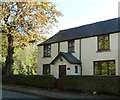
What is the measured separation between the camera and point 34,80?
87.8ft

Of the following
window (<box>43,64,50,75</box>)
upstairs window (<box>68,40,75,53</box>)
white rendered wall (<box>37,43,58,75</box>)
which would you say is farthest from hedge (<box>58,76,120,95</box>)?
window (<box>43,64,50,75</box>)

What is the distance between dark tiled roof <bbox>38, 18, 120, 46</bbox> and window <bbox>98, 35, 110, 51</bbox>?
503 mm

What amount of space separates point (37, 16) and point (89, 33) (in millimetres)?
6277

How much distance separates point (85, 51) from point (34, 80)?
265 inches

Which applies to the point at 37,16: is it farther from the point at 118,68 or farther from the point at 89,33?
the point at 118,68

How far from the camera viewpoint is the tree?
30.1 m

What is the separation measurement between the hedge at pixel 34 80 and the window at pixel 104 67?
19.4ft

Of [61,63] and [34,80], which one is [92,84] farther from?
[61,63]

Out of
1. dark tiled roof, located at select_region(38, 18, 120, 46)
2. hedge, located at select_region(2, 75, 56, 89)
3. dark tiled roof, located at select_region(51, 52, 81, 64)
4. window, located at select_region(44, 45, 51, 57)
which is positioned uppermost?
dark tiled roof, located at select_region(38, 18, 120, 46)

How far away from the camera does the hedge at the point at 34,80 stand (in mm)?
24370

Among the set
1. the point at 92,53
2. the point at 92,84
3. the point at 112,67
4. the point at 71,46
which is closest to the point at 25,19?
the point at 71,46

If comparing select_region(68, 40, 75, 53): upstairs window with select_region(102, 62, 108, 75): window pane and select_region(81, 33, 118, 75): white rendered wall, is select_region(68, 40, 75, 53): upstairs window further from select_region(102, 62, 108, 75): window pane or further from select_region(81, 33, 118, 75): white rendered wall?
select_region(102, 62, 108, 75): window pane

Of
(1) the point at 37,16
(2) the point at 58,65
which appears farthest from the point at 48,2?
(2) the point at 58,65

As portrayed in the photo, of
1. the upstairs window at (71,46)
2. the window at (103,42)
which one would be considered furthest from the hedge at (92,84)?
the upstairs window at (71,46)
